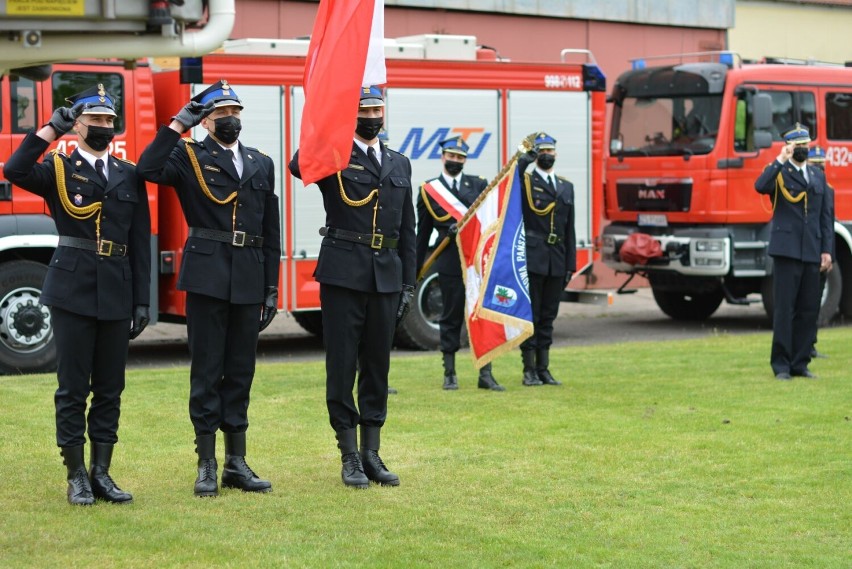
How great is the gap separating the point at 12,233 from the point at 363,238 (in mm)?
5928

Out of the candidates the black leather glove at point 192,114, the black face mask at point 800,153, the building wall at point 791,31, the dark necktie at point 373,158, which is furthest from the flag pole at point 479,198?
the building wall at point 791,31

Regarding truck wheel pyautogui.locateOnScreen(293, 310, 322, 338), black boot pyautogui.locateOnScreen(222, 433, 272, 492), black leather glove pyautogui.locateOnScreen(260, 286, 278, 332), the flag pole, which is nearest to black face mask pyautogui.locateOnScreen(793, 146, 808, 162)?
the flag pole

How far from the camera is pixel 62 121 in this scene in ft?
22.4

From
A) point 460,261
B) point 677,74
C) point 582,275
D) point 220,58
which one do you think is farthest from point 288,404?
point 677,74

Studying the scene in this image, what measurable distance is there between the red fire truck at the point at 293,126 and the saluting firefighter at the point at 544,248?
287 centimetres

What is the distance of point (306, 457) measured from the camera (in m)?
8.70

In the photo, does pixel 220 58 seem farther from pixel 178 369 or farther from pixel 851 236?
pixel 851 236

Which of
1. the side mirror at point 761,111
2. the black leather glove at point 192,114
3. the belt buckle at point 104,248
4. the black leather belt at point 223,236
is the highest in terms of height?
the side mirror at point 761,111

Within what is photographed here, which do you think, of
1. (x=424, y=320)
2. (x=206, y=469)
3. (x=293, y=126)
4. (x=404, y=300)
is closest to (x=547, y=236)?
(x=424, y=320)

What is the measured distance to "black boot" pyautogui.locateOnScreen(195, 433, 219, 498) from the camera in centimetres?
751

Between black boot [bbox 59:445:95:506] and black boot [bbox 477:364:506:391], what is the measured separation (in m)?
5.04

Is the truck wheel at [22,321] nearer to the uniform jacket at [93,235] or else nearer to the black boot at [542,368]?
the black boot at [542,368]

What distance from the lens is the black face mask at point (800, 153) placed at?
12.3 meters

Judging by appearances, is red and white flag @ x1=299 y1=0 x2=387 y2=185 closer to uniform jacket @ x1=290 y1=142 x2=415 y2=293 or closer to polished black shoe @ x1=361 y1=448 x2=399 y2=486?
uniform jacket @ x1=290 y1=142 x2=415 y2=293
